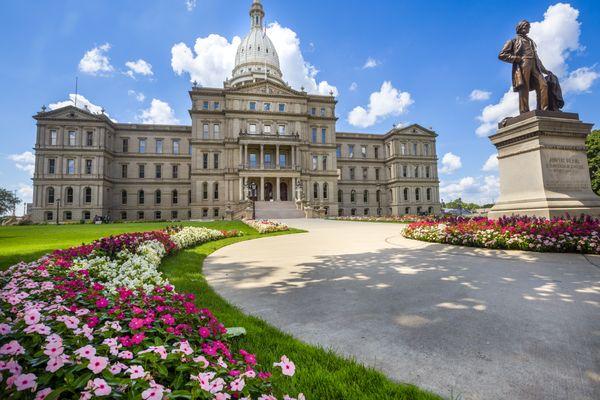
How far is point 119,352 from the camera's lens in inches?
72.4

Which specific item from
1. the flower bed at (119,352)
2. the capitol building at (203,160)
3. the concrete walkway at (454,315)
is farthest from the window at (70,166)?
the flower bed at (119,352)

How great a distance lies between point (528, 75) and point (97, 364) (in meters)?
12.8

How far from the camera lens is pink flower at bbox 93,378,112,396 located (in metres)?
1.26

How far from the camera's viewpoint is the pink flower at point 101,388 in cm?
126

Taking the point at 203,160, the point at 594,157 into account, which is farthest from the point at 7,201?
the point at 594,157

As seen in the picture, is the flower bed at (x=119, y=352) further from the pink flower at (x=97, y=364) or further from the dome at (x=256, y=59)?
the dome at (x=256, y=59)

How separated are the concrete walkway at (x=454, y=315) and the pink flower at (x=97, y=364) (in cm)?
176

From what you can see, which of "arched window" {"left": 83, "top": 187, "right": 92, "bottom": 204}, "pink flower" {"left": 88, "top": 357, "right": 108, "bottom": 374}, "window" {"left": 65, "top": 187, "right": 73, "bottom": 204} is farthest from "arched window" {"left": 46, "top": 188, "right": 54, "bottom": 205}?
"pink flower" {"left": 88, "top": 357, "right": 108, "bottom": 374}

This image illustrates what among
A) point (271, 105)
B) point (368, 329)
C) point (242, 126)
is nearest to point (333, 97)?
point (271, 105)

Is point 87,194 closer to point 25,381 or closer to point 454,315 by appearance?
point 25,381

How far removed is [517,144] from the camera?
9.06 metres

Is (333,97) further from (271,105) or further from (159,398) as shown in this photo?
(159,398)

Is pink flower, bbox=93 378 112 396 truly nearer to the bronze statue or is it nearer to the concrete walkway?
the concrete walkway

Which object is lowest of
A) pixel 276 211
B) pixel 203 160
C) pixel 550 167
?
pixel 276 211
